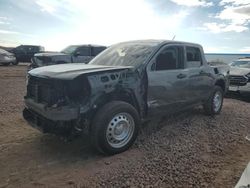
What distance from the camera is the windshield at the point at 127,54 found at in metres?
4.88

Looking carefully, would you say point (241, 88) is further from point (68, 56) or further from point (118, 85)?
point (68, 56)

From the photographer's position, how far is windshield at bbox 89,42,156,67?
4.88 m

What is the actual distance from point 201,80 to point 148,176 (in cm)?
338

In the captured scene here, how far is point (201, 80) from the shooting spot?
6320 millimetres

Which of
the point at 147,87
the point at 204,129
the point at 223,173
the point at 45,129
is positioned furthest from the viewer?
the point at 204,129

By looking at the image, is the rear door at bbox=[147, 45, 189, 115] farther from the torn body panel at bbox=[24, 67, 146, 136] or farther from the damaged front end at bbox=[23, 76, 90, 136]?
the damaged front end at bbox=[23, 76, 90, 136]

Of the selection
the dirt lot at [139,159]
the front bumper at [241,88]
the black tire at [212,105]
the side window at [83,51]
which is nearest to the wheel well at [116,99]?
the dirt lot at [139,159]

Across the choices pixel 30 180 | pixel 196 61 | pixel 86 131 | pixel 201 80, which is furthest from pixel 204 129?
pixel 30 180

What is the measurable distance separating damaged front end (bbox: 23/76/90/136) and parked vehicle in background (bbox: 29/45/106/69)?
9390 millimetres

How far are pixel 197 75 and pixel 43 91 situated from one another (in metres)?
3.48

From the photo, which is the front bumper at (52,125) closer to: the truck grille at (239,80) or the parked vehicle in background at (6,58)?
the truck grille at (239,80)

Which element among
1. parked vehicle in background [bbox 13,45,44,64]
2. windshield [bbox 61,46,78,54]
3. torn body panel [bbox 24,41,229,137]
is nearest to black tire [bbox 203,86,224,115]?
torn body panel [bbox 24,41,229,137]

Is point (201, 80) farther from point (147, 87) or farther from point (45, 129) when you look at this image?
point (45, 129)

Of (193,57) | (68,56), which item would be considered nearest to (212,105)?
(193,57)
